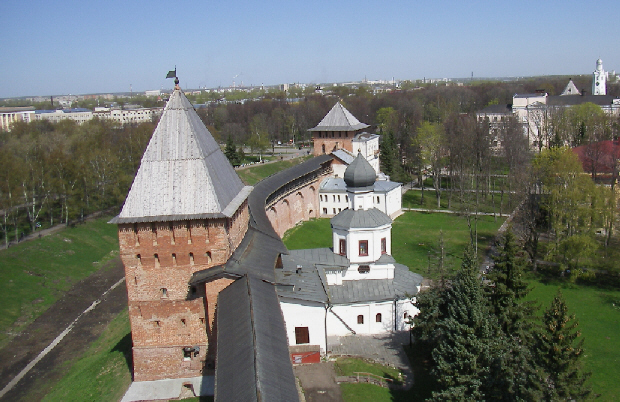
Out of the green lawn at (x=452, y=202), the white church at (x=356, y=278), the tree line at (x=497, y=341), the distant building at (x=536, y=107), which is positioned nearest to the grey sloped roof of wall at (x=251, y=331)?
the white church at (x=356, y=278)

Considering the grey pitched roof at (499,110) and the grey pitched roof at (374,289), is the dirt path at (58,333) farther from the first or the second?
the grey pitched roof at (499,110)

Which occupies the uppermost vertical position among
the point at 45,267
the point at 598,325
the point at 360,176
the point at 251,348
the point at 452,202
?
the point at 360,176

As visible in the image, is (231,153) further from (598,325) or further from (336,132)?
(598,325)

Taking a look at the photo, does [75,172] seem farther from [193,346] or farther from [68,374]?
[193,346]

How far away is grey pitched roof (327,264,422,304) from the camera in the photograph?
64.8ft

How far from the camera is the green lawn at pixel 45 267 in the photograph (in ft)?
83.9

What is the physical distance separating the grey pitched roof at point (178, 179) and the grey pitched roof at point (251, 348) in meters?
2.51

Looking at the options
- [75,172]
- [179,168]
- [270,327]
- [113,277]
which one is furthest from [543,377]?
[75,172]

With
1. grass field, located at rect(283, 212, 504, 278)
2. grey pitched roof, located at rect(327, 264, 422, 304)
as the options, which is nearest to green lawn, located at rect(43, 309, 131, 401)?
grey pitched roof, located at rect(327, 264, 422, 304)

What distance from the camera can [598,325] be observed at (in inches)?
819

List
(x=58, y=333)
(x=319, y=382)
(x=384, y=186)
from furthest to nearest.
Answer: (x=384, y=186), (x=58, y=333), (x=319, y=382)

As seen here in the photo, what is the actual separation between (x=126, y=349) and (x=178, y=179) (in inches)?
267

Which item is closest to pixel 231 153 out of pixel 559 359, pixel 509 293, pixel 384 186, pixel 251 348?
pixel 384 186

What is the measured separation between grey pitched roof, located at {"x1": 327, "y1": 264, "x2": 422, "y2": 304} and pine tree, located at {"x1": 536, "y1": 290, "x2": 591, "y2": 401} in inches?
284
